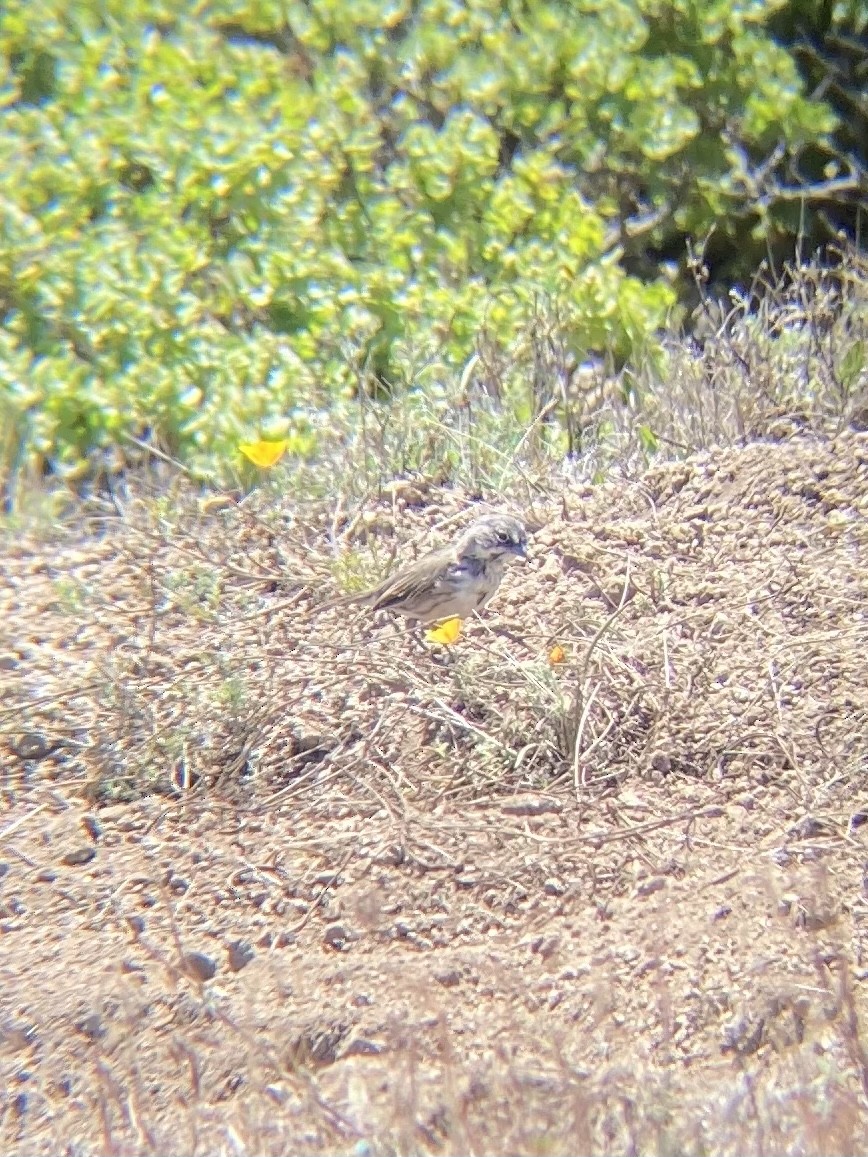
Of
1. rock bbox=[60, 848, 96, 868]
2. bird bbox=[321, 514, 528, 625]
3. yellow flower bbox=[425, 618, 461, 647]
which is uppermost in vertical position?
bird bbox=[321, 514, 528, 625]

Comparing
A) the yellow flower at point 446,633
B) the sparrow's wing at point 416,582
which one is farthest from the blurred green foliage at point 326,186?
the yellow flower at point 446,633

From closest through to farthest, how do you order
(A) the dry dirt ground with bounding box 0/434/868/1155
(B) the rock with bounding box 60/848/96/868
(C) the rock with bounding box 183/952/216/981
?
(A) the dry dirt ground with bounding box 0/434/868/1155 < (C) the rock with bounding box 183/952/216/981 < (B) the rock with bounding box 60/848/96/868

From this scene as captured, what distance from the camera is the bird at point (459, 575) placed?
15.4 feet

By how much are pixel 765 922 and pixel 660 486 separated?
197cm

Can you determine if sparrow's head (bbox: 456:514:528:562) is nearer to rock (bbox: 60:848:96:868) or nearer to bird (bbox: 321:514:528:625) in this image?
bird (bbox: 321:514:528:625)

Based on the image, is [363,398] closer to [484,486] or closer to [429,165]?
[484,486]

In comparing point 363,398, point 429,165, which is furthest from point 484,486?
point 429,165

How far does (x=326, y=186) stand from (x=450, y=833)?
354 cm

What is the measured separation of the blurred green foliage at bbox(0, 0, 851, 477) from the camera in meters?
6.60

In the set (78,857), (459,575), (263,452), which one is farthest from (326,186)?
(78,857)

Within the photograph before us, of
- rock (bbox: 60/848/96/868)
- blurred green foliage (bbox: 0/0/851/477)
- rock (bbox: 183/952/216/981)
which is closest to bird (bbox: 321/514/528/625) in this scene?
rock (bbox: 60/848/96/868)

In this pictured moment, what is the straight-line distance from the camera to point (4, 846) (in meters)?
4.46

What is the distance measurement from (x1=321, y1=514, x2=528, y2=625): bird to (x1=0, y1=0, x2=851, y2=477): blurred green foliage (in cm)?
147

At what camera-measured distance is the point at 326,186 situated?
22.4 feet
